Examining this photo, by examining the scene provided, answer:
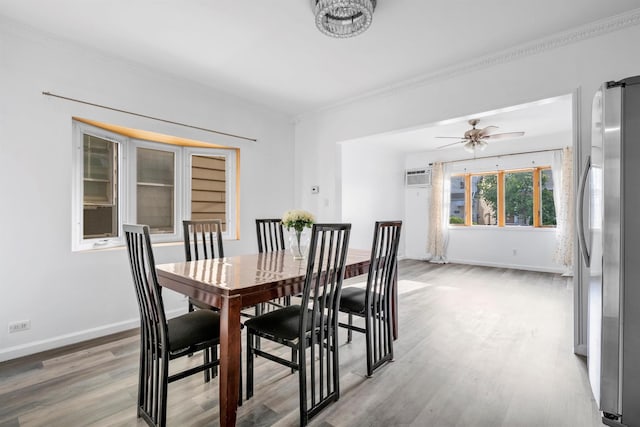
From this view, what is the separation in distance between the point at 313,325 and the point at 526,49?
113 inches

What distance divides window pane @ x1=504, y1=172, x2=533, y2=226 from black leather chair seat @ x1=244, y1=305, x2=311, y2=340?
5.82 meters

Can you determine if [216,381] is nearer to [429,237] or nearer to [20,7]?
[20,7]

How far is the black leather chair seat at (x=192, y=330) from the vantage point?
64.0 inches

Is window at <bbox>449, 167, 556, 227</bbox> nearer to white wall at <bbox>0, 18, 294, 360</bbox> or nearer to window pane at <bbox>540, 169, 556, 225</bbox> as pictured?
window pane at <bbox>540, 169, 556, 225</bbox>

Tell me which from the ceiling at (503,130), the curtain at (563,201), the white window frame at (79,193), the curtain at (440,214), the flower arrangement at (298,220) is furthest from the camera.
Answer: the curtain at (440,214)

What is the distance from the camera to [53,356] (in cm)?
248

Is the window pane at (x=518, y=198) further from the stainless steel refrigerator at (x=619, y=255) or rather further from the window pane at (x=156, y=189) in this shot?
the window pane at (x=156, y=189)

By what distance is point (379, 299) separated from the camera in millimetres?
2332

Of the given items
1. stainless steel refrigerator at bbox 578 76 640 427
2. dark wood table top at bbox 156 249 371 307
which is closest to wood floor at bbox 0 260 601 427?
stainless steel refrigerator at bbox 578 76 640 427

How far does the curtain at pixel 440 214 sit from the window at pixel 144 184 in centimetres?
453

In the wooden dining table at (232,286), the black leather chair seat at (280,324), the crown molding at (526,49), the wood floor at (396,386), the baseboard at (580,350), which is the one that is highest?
the crown molding at (526,49)

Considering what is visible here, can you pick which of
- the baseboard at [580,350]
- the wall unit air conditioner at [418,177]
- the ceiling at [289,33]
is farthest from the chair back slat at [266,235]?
the wall unit air conditioner at [418,177]

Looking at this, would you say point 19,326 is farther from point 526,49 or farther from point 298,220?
point 526,49

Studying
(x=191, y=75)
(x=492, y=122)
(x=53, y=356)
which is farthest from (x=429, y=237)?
(x=53, y=356)
